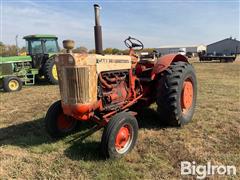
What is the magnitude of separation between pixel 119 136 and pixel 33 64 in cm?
925

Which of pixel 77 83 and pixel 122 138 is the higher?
pixel 77 83

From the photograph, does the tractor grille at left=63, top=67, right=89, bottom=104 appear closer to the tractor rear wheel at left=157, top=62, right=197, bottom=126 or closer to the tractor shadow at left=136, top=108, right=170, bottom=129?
the tractor rear wheel at left=157, top=62, right=197, bottom=126

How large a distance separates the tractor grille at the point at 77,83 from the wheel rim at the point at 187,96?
215 centimetres

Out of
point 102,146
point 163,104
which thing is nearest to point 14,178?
point 102,146

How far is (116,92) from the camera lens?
14.5 feet

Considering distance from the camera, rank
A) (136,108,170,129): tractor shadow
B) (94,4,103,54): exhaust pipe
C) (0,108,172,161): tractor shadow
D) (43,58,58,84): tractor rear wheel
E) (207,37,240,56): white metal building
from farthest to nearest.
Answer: (207,37,240,56): white metal building, (43,58,58,84): tractor rear wheel, (136,108,170,129): tractor shadow, (94,4,103,54): exhaust pipe, (0,108,172,161): tractor shadow

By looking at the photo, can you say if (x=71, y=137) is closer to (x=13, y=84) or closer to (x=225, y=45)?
(x=13, y=84)

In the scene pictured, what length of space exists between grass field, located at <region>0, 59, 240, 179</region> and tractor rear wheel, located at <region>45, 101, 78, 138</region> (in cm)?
14

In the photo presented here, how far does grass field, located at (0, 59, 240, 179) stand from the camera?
11.2 feet

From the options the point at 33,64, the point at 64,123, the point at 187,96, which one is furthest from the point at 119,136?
the point at 33,64

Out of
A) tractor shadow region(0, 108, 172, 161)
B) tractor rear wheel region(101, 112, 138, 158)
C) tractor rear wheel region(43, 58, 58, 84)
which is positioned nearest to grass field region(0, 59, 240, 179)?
tractor shadow region(0, 108, 172, 161)

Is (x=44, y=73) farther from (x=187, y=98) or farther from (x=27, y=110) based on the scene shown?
(x=187, y=98)

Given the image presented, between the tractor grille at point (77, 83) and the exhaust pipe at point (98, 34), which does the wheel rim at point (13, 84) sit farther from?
the tractor grille at point (77, 83)

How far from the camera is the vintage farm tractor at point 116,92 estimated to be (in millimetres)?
3717
